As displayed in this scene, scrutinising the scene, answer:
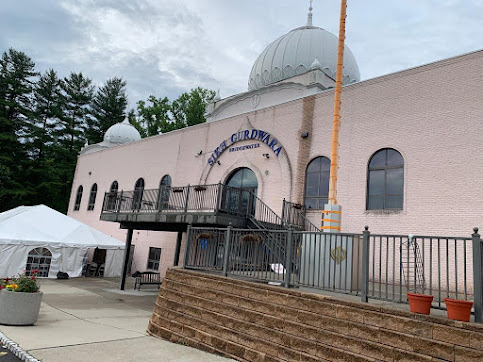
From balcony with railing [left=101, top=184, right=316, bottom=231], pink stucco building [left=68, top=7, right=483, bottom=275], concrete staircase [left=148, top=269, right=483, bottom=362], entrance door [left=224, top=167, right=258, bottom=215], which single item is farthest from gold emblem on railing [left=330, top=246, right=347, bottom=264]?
entrance door [left=224, top=167, right=258, bottom=215]

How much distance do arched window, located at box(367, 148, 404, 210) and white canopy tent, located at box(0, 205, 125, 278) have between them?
15748mm

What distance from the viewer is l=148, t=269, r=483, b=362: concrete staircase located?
14.9 ft

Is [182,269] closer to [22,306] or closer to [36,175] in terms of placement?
[22,306]

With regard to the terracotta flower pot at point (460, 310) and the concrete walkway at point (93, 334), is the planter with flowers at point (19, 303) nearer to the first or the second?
the concrete walkway at point (93, 334)

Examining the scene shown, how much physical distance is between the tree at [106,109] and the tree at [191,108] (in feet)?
36.0

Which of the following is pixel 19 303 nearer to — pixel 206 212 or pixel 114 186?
pixel 206 212

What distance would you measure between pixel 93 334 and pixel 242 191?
7.27 m

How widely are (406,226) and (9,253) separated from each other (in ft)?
59.1

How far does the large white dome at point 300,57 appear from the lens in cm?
2039

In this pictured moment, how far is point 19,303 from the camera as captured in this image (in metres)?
8.64

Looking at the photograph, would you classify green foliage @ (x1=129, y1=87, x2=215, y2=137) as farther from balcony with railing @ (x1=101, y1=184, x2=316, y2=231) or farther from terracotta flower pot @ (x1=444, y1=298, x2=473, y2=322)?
terracotta flower pot @ (x1=444, y1=298, x2=473, y2=322)

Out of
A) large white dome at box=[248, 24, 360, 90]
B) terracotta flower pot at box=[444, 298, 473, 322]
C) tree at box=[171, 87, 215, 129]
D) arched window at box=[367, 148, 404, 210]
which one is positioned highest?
tree at box=[171, 87, 215, 129]

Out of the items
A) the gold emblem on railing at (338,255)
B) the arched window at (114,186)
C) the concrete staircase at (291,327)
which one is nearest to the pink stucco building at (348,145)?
the arched window at (114,186)

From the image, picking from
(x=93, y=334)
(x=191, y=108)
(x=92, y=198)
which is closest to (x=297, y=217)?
(x=93, y=334)
